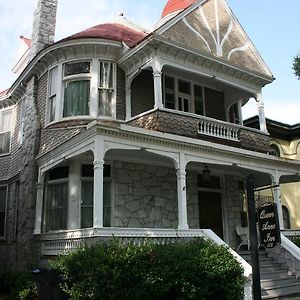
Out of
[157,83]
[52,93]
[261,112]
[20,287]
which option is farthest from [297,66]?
[20,287]

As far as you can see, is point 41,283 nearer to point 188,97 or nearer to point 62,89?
point 62,89

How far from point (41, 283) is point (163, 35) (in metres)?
8.09

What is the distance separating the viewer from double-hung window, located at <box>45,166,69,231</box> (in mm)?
12391

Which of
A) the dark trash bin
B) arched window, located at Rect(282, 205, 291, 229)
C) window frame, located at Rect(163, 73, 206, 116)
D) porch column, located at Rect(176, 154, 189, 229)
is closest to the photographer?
the dark trash bin

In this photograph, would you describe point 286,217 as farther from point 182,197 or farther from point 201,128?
point 182,197

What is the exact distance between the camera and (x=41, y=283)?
8.88m

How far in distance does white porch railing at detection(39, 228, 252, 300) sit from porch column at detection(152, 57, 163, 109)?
12.9 ft

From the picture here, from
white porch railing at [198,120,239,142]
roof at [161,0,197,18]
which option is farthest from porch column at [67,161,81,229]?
roof at [161,0,197,18]

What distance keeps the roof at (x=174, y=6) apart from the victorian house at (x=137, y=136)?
2.12m

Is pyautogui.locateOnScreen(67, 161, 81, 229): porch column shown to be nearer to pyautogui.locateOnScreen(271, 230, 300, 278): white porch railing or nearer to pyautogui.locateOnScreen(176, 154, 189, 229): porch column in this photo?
pyautogui.locateOnScreen(176, 154, 189, 229): porch column

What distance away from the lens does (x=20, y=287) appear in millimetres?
10820

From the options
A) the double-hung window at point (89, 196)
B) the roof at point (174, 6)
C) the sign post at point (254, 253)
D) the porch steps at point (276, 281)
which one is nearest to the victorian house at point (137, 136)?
the double-hung window at point (89, 196)

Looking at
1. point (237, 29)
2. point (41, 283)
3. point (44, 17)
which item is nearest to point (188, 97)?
point (237, 29)

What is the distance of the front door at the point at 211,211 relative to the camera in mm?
14055
